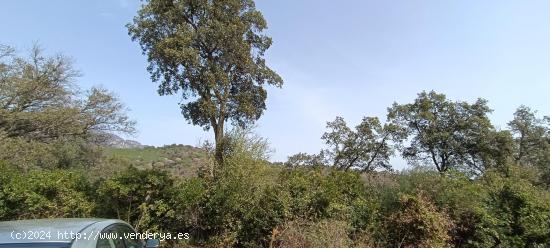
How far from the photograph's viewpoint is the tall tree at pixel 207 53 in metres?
20.7

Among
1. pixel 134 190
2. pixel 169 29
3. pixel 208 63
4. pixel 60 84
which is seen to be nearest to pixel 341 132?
pixel 208 63

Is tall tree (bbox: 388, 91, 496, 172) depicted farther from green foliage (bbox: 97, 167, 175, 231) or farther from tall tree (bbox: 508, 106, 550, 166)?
green foliage (bbox: 97, 167, 175, 231)

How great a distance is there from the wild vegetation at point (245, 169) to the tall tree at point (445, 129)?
0.27 feet

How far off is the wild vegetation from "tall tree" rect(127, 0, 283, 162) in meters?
0.07

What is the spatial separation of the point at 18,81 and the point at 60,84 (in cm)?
219

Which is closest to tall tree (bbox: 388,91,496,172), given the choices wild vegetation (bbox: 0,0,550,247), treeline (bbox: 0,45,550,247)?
wild vegetation (bbox: 0,0,550,247)

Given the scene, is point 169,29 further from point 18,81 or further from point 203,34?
point 18,81

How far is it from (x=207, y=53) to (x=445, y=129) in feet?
54.3

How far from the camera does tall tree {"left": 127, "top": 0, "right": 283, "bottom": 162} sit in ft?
67.9

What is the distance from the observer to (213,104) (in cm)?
2097

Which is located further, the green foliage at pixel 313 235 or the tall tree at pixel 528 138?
the tall tree at pixel 528 138

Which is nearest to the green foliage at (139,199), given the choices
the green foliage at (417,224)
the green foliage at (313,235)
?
the green foliage at (313,235)

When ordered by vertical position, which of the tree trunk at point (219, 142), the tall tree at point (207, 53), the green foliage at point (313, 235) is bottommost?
the green foliage at point (313, 235)

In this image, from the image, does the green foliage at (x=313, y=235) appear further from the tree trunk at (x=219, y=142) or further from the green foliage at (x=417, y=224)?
the tree trunk at (x=219, y=142)
